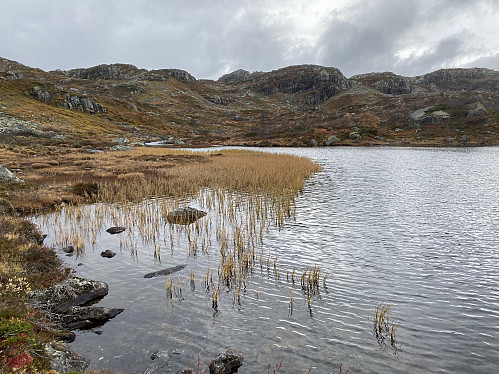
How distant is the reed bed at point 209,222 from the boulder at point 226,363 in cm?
291

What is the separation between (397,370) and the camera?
7.76 metres

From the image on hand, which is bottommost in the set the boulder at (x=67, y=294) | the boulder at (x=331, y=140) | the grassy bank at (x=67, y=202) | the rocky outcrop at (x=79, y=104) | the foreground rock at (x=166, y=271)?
the foreground rock at (x=166, y=271)

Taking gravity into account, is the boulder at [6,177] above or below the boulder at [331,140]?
below

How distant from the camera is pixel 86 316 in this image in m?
9.86

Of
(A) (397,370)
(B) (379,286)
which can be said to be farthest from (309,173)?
(A) (397,370)

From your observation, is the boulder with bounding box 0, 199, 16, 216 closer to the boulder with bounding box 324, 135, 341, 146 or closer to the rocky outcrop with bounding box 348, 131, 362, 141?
the boulder with bounding box 324, 135, 341, 146

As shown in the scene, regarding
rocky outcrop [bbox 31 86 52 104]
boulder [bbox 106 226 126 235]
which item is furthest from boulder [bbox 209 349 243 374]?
rocky outcrop [bbox 31 86 52 104]

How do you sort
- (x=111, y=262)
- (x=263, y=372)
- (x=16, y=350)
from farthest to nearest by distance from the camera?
(x=111, y=262) < (x=263, y=372) < (x=16, y=350)

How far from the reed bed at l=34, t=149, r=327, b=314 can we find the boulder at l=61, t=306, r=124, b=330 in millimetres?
2168

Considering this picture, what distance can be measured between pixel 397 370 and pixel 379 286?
190 inches

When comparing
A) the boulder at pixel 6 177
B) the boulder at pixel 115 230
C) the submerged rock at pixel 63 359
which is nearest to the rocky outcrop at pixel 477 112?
the boulder at pixel 115 230

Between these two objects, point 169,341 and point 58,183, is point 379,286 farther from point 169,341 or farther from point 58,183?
point 58,183

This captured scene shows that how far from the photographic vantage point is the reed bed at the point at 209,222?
506 inches

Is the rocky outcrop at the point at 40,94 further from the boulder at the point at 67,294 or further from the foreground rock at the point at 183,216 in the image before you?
the boulder at the point at 67,294
